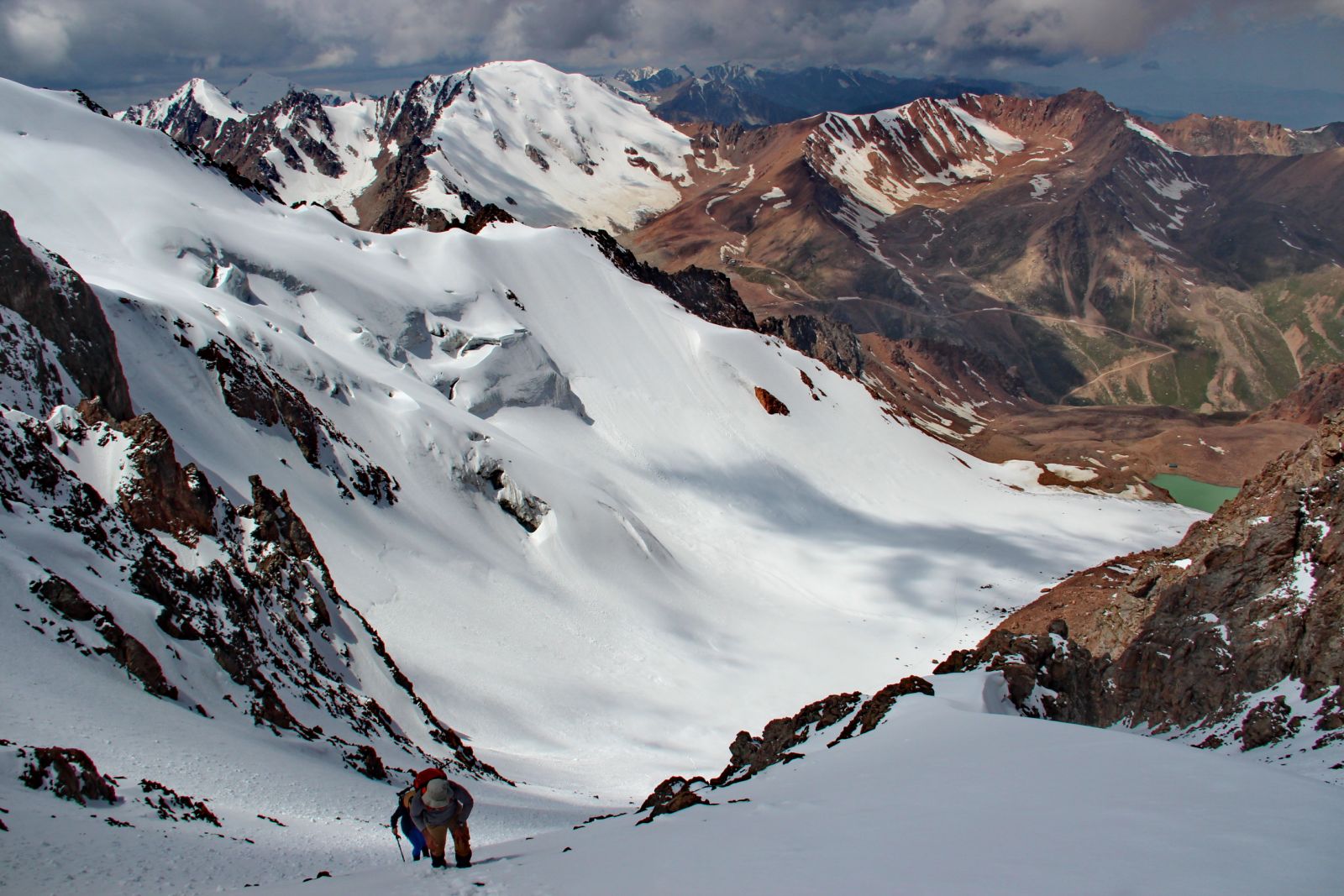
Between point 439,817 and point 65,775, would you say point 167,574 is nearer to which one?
point 65,775

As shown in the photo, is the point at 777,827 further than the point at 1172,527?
No

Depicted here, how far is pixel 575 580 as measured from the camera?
42.9 meters

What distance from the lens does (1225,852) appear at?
745 centimetres

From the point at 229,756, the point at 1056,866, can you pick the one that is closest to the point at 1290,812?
the point at 1056,866

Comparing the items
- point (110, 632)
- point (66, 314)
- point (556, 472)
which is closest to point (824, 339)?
point (556, 472)

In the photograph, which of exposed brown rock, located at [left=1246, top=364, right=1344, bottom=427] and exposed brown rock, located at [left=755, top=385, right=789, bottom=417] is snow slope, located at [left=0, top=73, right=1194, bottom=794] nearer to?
exposed brown rock, located at [left=755, top=385, right=789, bottom=417]

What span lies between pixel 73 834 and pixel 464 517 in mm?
34546

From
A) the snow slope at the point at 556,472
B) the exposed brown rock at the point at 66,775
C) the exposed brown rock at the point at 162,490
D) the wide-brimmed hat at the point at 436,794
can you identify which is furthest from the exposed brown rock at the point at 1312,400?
the exposed brown rock at the point at 66,775

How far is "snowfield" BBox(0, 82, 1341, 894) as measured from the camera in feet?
28.6

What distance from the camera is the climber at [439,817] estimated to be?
9.68 metres

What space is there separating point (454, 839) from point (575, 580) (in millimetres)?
33368

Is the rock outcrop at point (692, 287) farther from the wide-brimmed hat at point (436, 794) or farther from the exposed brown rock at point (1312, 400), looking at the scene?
the exposed brown rock at point (1312, 400)

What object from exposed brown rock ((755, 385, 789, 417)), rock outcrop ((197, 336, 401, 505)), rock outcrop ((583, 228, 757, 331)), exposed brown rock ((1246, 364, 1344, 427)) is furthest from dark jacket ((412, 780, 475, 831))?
exposed brown rock ((1246, 364, 1344, 427))

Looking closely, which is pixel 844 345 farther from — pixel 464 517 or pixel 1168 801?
pixel 1168 801
